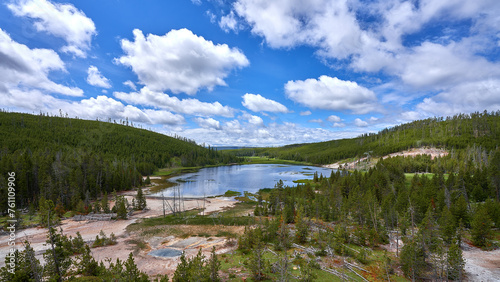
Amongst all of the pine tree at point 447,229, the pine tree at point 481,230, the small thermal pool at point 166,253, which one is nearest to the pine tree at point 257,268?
the small thermal pool at point 166,253

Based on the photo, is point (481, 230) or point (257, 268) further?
point (481, 230)

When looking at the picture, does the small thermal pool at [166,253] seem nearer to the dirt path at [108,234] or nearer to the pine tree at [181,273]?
the dirt path at [108,234]

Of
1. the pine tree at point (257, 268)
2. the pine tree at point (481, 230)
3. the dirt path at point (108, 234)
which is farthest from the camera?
the pine tree at point (481, 230)

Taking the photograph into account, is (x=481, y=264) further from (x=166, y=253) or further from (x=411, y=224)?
(x=166, y=253)

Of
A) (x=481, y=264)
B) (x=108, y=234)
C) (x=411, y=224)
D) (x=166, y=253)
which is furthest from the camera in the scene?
(x=411, y=224)

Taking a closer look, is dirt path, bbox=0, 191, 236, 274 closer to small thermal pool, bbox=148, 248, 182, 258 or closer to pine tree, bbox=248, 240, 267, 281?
small thermal pool, bbox=148, 248, 182, 258

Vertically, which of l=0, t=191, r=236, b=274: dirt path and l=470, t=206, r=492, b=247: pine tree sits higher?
l=470, t=206, r=492, b=247: pine tree

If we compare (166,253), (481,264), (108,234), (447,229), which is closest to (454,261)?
(481,264)

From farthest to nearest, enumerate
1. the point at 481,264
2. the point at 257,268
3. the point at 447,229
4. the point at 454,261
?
the point at 447,229, the point at 481,264, the point at 257,268, the point at 454,261

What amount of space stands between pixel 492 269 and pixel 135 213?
75805 millimetres

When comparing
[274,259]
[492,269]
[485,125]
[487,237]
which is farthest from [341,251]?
[485,125]

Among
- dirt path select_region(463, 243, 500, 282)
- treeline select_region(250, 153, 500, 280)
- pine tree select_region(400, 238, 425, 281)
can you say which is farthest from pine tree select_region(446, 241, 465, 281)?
dirt path select_region(463, 243, 500, 282)

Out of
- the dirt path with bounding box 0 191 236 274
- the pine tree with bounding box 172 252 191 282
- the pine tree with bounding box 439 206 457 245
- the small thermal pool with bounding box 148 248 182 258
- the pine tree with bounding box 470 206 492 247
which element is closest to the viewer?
the pine tree with bounding box 172 252 191 282

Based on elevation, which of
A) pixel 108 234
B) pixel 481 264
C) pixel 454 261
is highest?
pixel 454 261
